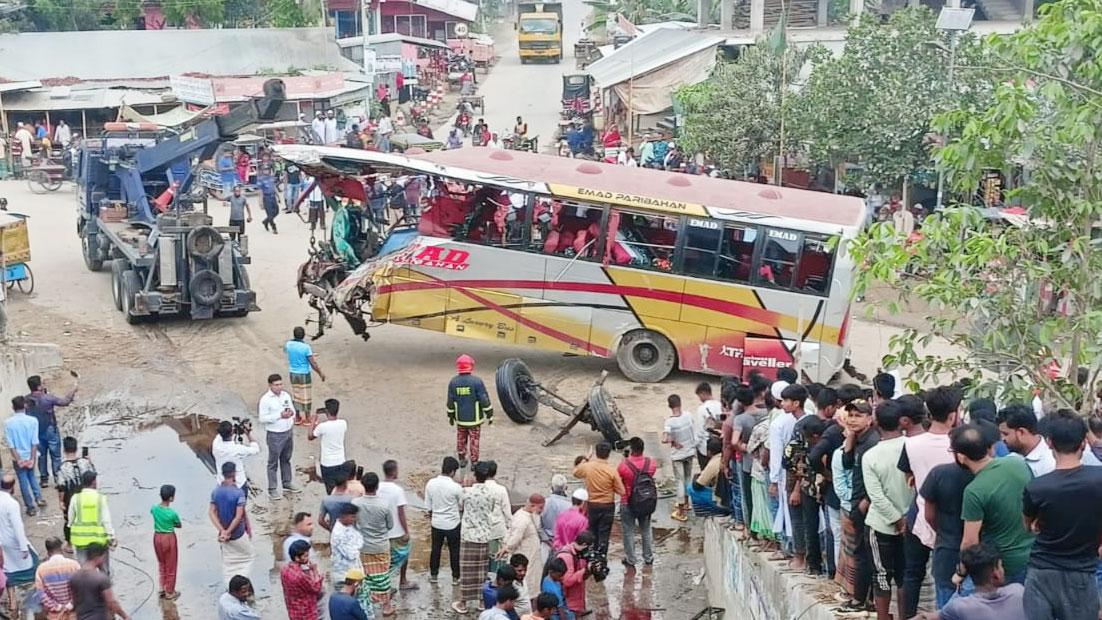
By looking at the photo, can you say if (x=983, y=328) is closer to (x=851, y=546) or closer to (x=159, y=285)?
(x=851, y=546)

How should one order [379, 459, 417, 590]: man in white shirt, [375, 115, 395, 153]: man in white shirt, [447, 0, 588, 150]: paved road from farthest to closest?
[447, 0, 588, 150]: paved road → [375, 115, 395, 153]: man in white shirt → [379, 459, 417, 590]: man in white shirt

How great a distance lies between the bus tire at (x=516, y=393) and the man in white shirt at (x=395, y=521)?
442cm

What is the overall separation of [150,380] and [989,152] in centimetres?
1151

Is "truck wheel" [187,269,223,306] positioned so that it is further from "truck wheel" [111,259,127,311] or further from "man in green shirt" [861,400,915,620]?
"man in green shirt" [861,400,915,620]

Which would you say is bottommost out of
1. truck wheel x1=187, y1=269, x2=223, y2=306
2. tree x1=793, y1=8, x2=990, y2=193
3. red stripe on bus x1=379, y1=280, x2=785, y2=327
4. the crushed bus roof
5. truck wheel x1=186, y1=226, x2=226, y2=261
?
truck wheel x1=187, y1=269, x2=223, y2=306

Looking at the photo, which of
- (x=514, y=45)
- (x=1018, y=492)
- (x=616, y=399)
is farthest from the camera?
(x=514, y=45)

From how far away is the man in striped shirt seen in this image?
30.4 feet

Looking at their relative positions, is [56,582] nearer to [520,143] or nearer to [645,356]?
[645,356]

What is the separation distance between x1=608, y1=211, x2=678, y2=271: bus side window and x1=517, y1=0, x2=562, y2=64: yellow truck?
39936 mm

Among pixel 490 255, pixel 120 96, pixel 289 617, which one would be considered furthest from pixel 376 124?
pixel 289 617

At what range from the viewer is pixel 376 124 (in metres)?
37.4

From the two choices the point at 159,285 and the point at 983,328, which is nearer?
the point at 983,328

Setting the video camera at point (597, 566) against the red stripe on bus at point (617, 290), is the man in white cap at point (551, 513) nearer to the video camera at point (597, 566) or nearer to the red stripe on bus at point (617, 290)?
the video camera at point (597, 566)

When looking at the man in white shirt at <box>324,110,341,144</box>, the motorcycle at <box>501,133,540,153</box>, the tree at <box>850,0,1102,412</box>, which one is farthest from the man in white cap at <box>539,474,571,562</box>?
the man in white shirt at <box>324,110,341,144</box>
